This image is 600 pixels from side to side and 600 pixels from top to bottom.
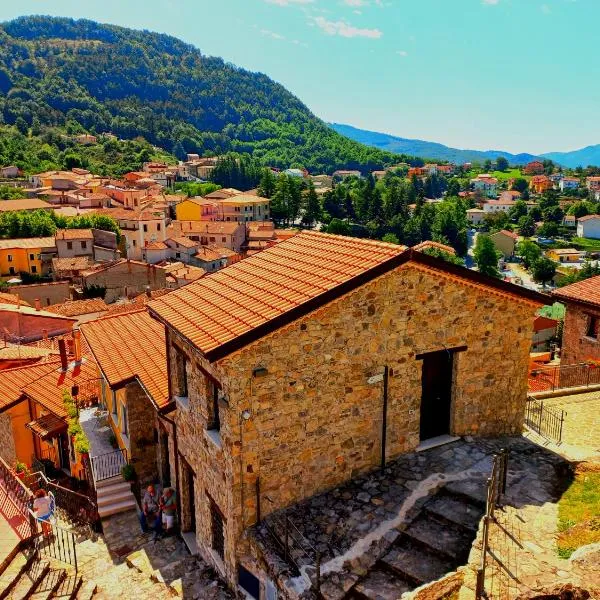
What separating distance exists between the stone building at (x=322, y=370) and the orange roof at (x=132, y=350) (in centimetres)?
142

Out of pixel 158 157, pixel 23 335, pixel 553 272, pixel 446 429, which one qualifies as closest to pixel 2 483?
pixel 446 429

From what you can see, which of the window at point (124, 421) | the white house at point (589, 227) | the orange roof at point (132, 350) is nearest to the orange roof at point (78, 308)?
the orange roof at point (132, 350)

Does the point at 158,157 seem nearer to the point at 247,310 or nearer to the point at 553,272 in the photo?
the point at 553,272

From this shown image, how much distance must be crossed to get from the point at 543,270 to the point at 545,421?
104 m

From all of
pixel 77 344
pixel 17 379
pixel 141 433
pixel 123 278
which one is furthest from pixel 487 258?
pixel 141 433

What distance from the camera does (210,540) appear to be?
39.3ft

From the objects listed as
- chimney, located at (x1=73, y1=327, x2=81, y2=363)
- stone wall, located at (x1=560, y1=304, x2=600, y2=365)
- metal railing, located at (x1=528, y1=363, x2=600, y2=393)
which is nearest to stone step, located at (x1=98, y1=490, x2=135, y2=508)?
chimney, located at (x1=73, y1=327, x2=81, y2=363)

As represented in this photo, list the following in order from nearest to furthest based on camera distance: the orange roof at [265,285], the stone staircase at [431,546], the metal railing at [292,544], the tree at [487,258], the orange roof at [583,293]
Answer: the stone staircase at [431,546] → the metal railing at [292,544] → the orange roof at [265,285] → the orange roof at [583,293] → the tree at [487,258]

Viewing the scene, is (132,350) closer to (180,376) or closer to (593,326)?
(180,376)

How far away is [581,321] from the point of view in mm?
21219

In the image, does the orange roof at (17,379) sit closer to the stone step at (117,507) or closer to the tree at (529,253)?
the stone step at (117,507)

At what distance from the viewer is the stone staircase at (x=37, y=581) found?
38.2 feet

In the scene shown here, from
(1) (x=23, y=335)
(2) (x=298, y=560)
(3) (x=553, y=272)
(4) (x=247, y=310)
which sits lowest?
(3) (x=553, y=272)

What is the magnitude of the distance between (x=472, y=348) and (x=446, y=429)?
204cm
